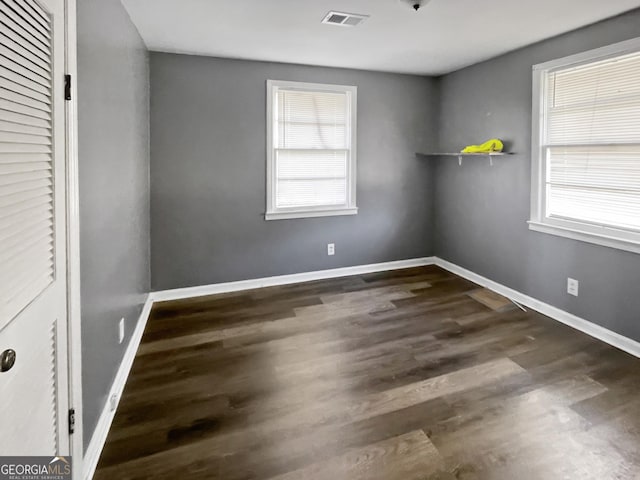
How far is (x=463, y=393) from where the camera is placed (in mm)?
2320

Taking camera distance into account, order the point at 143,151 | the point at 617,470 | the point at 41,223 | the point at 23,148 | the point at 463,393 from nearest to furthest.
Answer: the point at 23,148, the point at 41,223, the point at 617,470, the point at 463,393, the point at 143,151

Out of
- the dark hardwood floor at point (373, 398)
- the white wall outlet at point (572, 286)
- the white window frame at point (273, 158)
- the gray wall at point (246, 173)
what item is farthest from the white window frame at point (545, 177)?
the white window frame at point (273, 158)

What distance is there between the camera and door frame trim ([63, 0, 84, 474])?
1.36 m

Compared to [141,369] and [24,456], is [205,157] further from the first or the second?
[24,456]

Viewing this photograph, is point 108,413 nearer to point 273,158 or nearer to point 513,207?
point 273,158

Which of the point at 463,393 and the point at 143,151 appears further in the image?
the point at 143,151

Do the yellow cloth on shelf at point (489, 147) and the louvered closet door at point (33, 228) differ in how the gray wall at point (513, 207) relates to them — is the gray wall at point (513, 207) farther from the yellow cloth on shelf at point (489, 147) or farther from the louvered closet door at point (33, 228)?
the louvered closet door at point (33, 228)

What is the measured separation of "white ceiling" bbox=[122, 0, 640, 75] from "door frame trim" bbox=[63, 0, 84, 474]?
4.92 feet

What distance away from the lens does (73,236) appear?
142 centimetres

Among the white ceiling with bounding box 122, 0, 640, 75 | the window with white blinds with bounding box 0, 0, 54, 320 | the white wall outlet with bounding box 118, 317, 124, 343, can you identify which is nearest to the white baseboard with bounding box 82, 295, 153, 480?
the white wall outlet with bounding box 118, 317, 124, 343

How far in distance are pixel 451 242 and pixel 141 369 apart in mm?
3675

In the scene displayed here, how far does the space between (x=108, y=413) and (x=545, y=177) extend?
375 cm

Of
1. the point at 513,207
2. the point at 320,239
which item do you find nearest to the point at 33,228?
the point at 320,239

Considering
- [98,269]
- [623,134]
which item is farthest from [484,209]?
[98,269]
